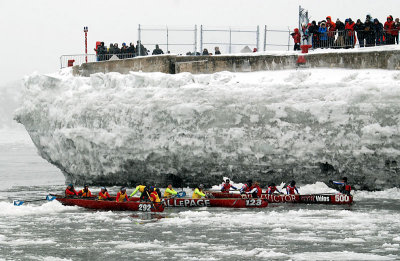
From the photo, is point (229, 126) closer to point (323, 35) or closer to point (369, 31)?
point (323, 35)

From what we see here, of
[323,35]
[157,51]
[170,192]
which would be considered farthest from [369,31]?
[170,192]

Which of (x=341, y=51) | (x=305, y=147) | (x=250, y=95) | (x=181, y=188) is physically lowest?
(x=181, y=188)

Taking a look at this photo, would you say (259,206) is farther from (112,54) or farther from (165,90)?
(112,54)

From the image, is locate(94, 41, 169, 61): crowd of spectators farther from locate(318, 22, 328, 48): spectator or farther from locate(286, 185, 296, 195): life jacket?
locate(286, 185, 296, 195): life jacket

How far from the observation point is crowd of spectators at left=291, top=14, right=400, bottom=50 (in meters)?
28.8

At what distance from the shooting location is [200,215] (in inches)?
917

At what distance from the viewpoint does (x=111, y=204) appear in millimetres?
25266

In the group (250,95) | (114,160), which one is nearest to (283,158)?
(250,95)

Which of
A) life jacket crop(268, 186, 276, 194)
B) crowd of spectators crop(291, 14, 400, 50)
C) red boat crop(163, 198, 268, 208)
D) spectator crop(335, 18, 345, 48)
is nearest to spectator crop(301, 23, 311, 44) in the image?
crowd of spectators crop(291, 14, 400, 50)

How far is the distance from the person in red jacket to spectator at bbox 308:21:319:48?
3.13 m

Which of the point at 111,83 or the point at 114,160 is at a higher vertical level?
the point at 111,83

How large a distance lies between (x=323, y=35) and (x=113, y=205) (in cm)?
1279

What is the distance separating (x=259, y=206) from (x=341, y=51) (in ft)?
26.5

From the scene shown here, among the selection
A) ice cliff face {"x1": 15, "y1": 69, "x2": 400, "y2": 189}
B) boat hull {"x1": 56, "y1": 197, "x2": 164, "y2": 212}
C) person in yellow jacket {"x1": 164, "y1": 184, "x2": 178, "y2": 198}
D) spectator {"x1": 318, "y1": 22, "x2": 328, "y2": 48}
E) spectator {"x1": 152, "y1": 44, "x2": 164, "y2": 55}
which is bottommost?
boat hull {"x1": 56, "y1": 197, "x2": 164, "y2": 212}
